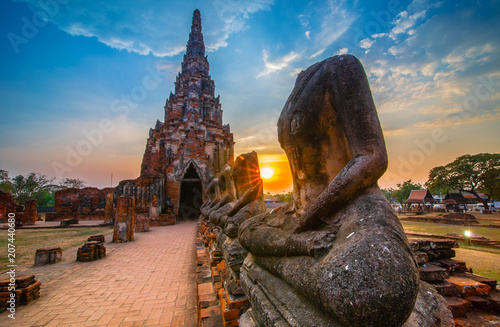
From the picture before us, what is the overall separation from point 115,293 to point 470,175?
36523 millimetres

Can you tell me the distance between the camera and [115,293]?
13.6 ft

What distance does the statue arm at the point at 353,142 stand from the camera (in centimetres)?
146

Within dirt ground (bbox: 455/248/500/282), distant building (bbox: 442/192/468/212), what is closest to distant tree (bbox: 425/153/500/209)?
distant building (bbox: 442/192/468/212)

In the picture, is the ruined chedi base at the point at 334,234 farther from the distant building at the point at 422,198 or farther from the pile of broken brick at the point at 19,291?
the distant building at the point at 422,198

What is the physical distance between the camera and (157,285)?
453cm

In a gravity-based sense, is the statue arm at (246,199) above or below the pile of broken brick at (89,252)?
above

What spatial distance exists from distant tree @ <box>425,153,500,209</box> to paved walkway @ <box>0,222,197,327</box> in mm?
32429

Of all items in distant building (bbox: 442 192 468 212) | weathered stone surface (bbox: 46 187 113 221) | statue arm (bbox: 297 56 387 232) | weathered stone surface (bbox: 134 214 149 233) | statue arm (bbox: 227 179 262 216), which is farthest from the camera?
distant building (bbox: 442 192 468 212)

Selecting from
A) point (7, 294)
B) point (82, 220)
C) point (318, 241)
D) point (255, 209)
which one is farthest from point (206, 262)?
point (82, 220)

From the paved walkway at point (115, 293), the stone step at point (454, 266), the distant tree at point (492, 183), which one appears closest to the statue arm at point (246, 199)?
the paved walkway at point (115, 293)

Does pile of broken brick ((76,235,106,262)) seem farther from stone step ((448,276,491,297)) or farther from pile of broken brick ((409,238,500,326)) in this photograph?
stone step ((448,276,491,297))

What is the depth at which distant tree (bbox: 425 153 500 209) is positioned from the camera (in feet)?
81.2

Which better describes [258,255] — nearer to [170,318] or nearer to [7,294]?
[170,318]

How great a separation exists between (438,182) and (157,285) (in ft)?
117
